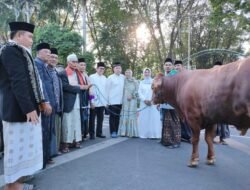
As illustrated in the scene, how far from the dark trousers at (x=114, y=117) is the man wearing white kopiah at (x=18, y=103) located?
5.16 metres

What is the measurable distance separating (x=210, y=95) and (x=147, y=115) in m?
3.80

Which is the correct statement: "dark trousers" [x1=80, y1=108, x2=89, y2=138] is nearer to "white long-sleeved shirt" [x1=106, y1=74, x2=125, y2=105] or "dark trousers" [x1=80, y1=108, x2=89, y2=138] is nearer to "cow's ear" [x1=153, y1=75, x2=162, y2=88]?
"white long-sleeved shirt" [x1=106, y1=74, x2=125, y2=105]

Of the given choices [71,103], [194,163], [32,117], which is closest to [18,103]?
[32,117]

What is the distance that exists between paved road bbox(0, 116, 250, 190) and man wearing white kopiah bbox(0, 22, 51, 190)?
131 cm

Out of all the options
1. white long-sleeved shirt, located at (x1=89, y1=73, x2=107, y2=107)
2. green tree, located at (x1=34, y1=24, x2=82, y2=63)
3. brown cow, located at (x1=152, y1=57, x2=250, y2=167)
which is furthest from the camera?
green tree, located at (x1=34, y1=24, x2=82, y2=63)

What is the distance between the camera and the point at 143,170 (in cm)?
549

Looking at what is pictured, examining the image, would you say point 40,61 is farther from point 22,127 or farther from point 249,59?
point 249,59

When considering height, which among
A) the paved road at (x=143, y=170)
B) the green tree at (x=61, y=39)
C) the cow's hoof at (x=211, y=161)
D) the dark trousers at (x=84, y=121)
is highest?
the green tree at (x=61, y=39)

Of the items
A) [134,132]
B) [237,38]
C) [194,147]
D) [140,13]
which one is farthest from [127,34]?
[194,147]

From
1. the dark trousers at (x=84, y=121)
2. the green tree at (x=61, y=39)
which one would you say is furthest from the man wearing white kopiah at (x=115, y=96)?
the green tree at (x=61, y=39)

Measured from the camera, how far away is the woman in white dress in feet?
27.9

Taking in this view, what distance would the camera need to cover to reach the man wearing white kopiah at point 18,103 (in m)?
3.31

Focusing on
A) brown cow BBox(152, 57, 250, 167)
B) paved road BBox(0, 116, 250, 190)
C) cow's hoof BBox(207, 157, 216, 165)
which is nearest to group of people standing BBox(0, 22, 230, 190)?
paved road BBox(0, 116, 250, 190)

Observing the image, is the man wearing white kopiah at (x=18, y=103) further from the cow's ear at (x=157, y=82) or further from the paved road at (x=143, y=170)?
the cow's ear at (x=157, y=82)
